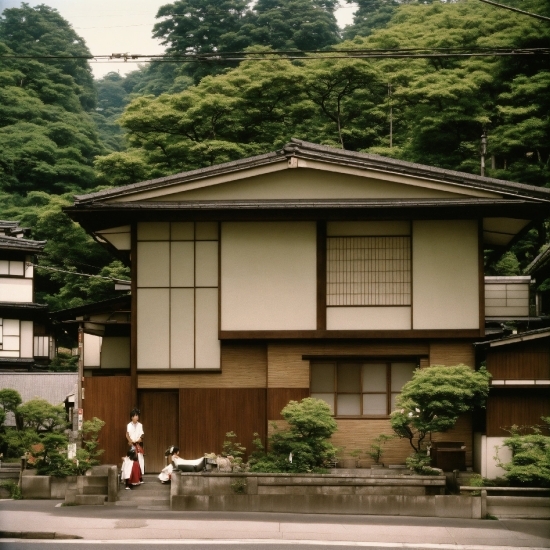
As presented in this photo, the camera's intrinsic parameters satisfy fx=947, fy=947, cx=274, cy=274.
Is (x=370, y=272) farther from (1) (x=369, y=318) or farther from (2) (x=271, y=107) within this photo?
(2) (x=271, y=107)

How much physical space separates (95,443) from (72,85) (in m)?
55.8

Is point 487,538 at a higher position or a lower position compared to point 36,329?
lower

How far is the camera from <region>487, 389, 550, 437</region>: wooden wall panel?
22.7 meters

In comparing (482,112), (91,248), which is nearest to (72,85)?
(91,248)

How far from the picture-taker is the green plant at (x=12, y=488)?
22.9 meters

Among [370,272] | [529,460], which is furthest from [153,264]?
[529,460]

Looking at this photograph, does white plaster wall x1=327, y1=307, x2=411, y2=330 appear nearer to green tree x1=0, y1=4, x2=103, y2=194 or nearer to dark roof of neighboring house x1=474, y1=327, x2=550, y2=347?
dark roof of neighboring house x1=474, y1=327, x2=550, y2=347

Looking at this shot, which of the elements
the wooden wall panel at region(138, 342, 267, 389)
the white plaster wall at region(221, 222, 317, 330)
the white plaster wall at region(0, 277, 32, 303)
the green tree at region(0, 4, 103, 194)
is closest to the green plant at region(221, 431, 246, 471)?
the wooden wall panel at region(138, 342, 267, 389)

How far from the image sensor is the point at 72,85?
74.4m

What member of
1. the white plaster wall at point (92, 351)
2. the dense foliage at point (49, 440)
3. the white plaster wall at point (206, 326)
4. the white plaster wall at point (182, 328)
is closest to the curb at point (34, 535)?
the dense foliage at point (49, 440)

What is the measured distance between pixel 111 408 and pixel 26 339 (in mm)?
27372

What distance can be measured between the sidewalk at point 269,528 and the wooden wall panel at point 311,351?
5.08 metres

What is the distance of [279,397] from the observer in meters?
23.9

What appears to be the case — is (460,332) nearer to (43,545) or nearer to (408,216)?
(408,216)
